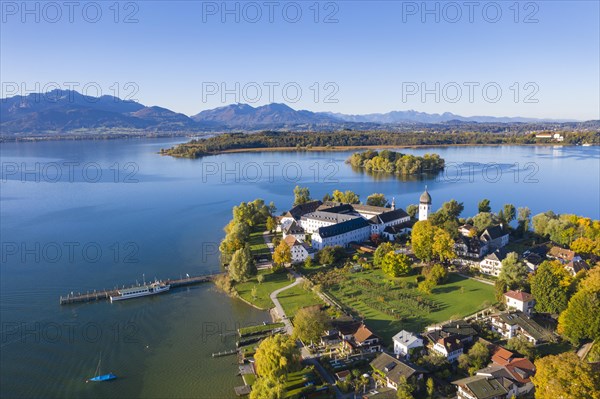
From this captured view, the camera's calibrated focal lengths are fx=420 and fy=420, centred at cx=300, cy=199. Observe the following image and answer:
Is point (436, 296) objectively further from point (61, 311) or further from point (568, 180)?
point (568, 180)

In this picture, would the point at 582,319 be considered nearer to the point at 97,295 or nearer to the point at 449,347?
the point at 449,347

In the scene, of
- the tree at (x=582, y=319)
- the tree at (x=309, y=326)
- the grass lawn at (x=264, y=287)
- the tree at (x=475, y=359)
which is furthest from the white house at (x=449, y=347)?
the grass lawn at (x=264, y=287)

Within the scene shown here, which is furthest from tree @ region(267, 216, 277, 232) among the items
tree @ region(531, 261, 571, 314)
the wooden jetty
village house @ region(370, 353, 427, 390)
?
tree @ region(531, 261, 571, 314)

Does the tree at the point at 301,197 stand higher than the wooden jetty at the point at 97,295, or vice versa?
the tree at the point at 301,197

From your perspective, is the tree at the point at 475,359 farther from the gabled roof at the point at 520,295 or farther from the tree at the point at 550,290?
the tree at the point at 550,290

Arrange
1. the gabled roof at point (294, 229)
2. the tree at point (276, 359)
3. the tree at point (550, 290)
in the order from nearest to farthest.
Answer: the tree at point (276, 359)
the tree at point (550, 290)
the gabled roof at point (294, 229)
